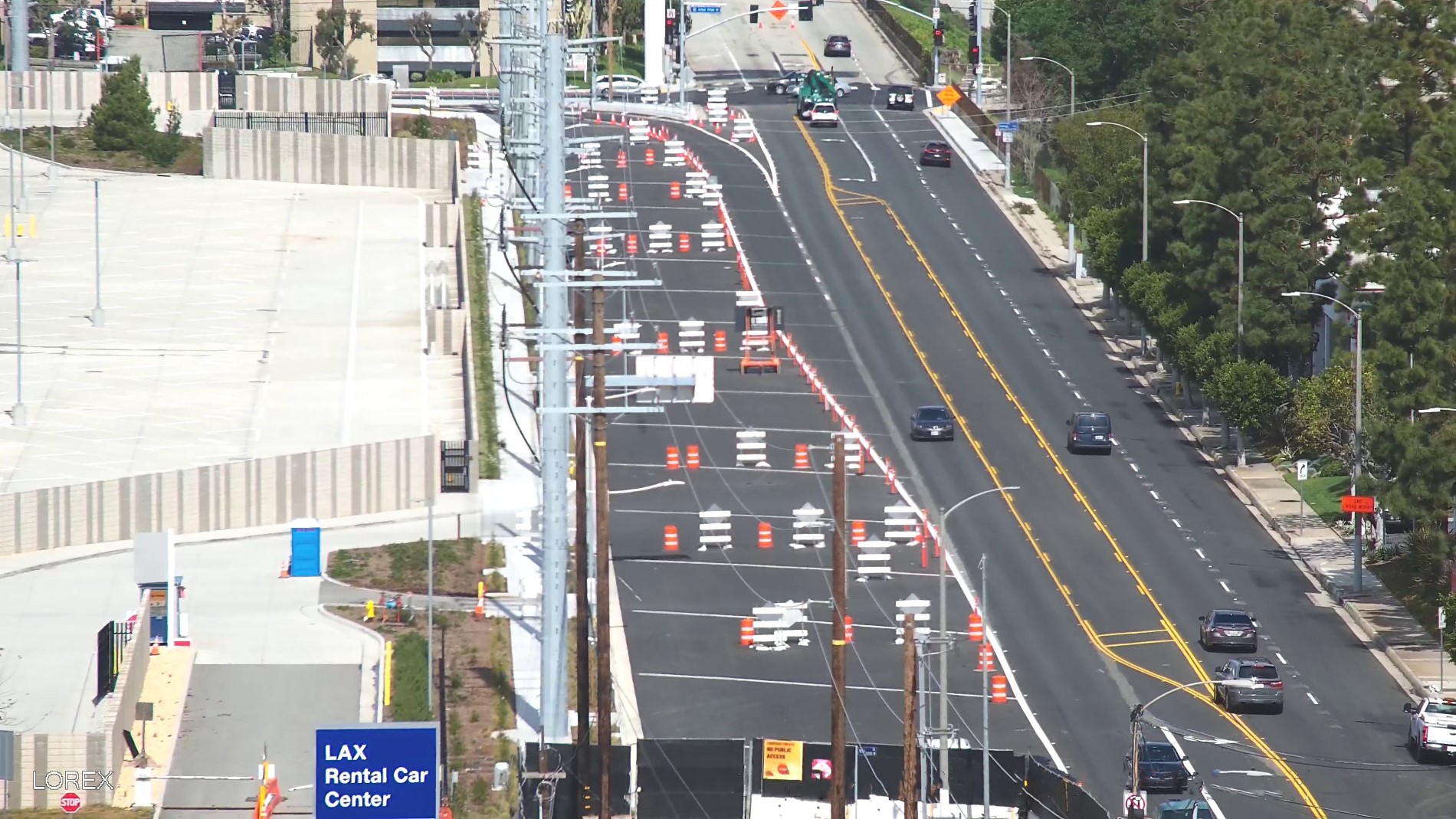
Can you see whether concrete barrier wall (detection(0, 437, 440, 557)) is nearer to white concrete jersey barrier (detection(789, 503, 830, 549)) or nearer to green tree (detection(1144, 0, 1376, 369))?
white concrete jersey barrier (detection(789, 503, 830, 549))

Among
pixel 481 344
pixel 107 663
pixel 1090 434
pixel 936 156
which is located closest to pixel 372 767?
pixel 107 663

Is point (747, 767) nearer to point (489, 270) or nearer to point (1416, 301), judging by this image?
point (1416, 301)

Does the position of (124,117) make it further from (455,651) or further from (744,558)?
(455,651)

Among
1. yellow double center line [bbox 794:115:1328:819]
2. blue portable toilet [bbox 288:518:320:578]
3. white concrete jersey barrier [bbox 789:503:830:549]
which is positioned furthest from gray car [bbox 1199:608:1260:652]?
blue portable toilet [bbox 288:518:320:578]

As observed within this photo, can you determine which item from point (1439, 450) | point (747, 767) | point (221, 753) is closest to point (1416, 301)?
point (1439, 450)

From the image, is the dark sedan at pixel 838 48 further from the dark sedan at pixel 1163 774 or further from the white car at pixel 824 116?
the dark sedan at pixel 1163 774

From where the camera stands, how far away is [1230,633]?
216ft

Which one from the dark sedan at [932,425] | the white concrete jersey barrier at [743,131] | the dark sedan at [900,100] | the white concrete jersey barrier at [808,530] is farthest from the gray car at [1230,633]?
the dark sedan at [900,100]

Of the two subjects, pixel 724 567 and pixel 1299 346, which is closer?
pixel 724 567

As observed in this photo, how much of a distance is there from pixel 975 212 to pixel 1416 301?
45.6 metres

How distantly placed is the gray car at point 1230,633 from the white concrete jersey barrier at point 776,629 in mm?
11037

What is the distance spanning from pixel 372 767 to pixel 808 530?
38.6 meters

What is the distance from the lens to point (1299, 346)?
286 feet

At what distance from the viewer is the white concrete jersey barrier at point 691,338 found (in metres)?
91.9
